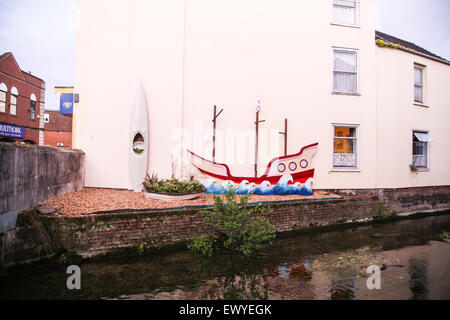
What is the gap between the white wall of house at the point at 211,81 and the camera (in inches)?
412

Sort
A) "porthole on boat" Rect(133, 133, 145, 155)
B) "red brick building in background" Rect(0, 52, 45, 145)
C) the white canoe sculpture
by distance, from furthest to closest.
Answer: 1. "red brick building in background" Rect(0, 52, 45, 145)
2. "porthole on boat" Rect(133, 133, 145, 155)
3. the white canoe sculpture

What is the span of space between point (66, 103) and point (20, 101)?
64.6 ft

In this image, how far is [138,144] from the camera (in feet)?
33.1

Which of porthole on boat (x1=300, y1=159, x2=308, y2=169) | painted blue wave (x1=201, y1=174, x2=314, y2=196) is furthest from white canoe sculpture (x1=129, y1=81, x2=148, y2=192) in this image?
porthole on boat (x1=300, y1=159, x2=308, y2=169)

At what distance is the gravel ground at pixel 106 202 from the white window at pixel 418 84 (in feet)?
30.5

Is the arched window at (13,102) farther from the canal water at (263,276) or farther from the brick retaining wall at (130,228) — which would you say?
the canal water at (263,276)

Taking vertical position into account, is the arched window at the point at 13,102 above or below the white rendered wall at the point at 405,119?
above

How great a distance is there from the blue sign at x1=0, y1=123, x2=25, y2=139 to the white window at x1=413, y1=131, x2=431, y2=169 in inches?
1016

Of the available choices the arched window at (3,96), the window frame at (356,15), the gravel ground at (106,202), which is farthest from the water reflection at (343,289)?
the arched window at (3,96)

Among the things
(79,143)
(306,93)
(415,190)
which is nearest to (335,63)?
(306,93)

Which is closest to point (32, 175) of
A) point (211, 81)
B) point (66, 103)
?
point (66, 103)

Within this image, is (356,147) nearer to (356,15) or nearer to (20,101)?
(356,15)

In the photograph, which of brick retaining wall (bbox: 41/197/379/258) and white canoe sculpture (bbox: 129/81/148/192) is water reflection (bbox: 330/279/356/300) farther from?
white canoe sculpture (bbox: 129/81/148/192)

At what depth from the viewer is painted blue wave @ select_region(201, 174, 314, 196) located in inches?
407
